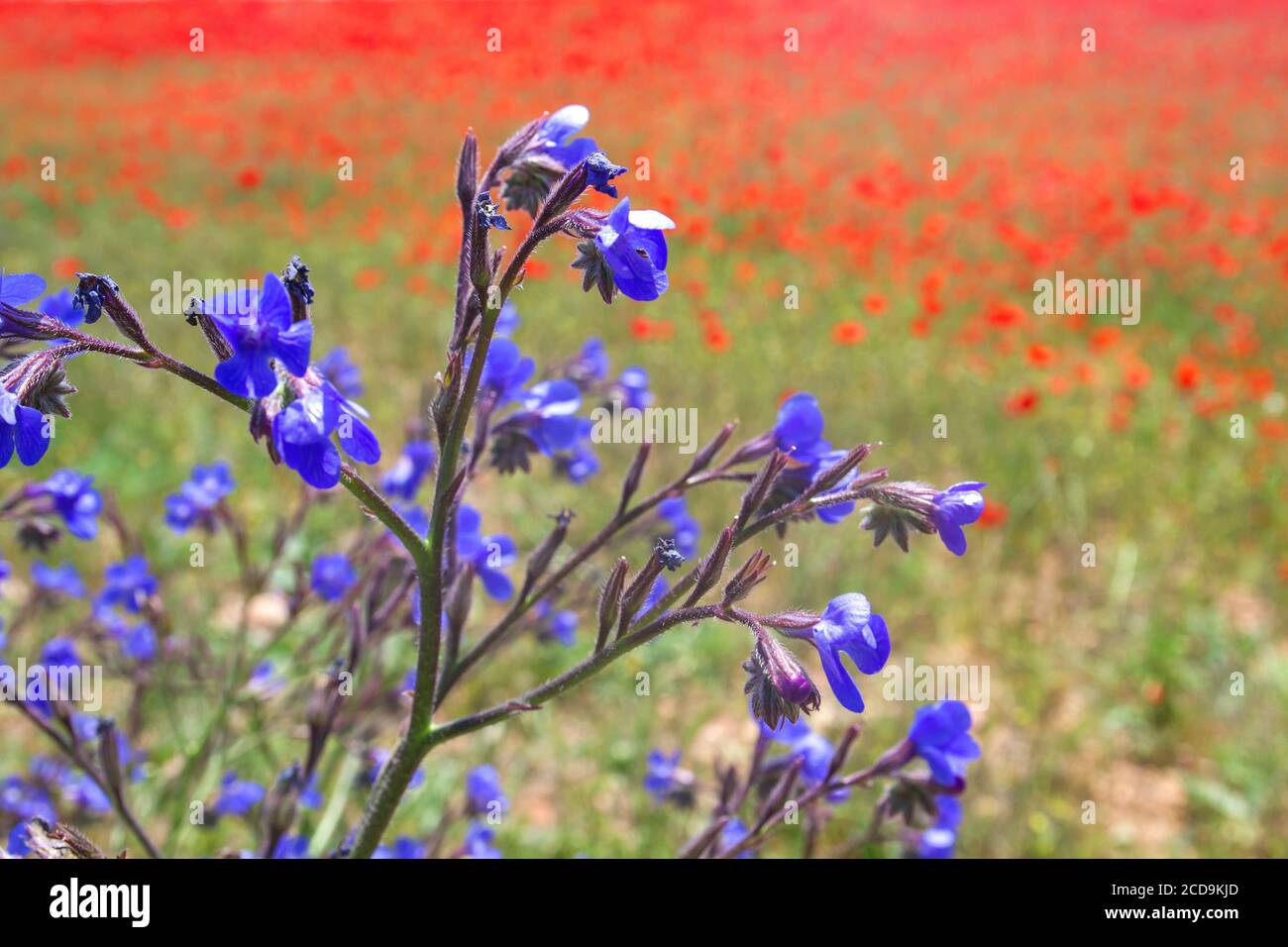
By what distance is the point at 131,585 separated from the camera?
2441 millimetres

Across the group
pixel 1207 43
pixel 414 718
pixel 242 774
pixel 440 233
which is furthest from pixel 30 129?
pixel 1207 43

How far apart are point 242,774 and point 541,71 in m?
9.57

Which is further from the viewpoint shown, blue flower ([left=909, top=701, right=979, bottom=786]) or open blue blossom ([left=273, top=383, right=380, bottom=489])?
blue flower ([left=909, top=701, right=979, bottom=786])

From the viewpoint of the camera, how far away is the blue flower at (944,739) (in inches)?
59.7

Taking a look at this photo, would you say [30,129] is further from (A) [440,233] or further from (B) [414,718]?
(B) [414,718]

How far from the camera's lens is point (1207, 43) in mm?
13289

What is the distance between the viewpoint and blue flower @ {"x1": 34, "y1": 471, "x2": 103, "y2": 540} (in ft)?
6.37

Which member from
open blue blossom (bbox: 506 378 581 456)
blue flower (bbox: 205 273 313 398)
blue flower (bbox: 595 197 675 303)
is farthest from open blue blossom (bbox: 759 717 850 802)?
blue flower (bbox: 205 273 313 398)

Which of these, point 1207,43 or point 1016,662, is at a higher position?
point 1207,43

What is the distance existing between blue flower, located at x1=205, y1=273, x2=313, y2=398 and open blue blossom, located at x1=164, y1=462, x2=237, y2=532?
1.61 metres

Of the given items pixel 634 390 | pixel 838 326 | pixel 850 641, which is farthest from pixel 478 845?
pixel 838 326

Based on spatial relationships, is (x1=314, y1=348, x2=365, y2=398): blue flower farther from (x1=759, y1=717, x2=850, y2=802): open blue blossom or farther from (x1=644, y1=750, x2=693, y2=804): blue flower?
(x1=759, y1=717, x2=850, y2=802): open blue blossom

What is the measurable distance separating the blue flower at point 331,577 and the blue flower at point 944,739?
1.34 meters

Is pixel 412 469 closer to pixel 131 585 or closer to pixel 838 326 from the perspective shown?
pixel 131 585
